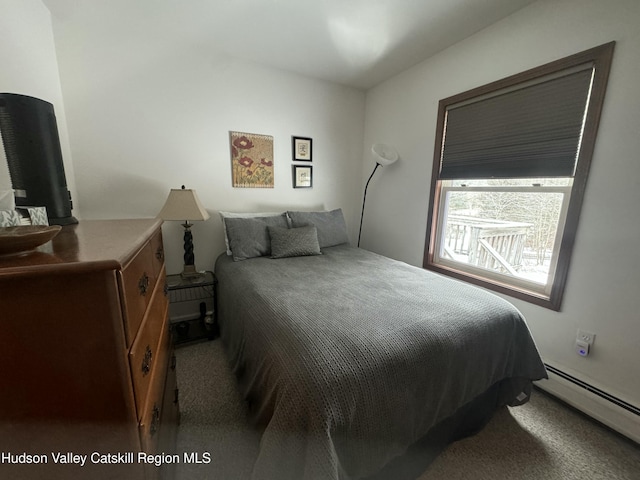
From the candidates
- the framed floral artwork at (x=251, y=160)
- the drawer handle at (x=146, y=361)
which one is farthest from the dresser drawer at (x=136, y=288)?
the framed floral artwork at (x=251, y=160)

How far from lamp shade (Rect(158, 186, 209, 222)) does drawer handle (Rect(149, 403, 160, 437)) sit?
55.3 inches

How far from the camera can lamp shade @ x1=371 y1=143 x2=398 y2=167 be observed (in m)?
2.64

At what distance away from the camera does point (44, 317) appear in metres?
0.54

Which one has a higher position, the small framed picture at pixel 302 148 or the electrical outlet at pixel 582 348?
the small framed picture at pixel 302 148

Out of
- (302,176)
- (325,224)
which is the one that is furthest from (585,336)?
(302,176)

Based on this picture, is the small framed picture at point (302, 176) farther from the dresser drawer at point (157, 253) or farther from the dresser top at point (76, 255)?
the dresser top at point (76, 255)

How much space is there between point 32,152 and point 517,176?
269cm

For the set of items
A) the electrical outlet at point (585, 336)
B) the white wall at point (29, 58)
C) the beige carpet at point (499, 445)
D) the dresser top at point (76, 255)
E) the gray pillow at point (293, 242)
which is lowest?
the beige carpet at point (499, 445)

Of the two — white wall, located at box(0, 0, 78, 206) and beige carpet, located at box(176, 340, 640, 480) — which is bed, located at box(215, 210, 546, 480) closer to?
beige carpet, located at box(176, 340, 640, 480)

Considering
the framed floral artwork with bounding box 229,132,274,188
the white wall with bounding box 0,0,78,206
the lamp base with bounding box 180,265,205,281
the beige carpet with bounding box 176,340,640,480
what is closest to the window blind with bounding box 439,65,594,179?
the beige carpet with bounding box 176,340,640,480

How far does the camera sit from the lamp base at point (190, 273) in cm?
223

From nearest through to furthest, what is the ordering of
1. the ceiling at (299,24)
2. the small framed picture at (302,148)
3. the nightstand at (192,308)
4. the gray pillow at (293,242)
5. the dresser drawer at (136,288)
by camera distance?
the dresser drawer at (136,288)
the ceiling at (299,24)
the nightstand at (192,308)
the gray pillow at (293,242)
the small framed picture at (302,148)

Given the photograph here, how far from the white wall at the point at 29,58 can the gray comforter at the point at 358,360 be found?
1297 mm

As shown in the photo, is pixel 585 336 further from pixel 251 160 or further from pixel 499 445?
pixel 251 160
